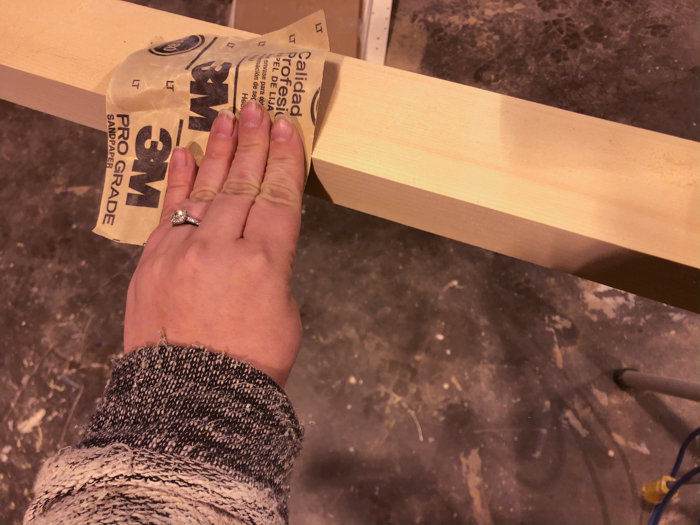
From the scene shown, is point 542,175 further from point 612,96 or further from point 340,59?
point 612,96

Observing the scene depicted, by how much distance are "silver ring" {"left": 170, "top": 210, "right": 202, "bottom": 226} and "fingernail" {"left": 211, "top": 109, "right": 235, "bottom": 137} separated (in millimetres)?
114

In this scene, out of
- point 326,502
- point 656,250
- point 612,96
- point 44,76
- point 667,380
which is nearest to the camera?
point 656,250

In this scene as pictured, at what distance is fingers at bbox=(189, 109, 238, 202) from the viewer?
0.48m

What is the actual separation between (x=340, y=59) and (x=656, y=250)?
440mm

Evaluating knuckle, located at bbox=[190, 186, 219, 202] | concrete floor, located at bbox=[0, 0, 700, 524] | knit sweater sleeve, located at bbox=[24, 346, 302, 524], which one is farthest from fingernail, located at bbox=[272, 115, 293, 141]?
concrete floor, located at bbox=[0, 0, 700, 524]

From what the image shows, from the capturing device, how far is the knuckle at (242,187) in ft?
1.66

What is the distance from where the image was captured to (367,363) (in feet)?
3.34

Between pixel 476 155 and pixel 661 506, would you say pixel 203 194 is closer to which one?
pixel 476 155

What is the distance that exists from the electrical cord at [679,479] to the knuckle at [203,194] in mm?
1090

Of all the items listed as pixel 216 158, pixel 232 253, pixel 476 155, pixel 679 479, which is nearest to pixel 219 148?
pixel 216 158

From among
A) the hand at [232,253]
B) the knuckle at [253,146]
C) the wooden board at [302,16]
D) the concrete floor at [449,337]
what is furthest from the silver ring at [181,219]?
the wooden board at [302,16]

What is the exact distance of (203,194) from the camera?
522 millimetres

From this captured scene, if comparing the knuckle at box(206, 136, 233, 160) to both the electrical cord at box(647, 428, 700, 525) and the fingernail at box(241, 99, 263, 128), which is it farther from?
the electrical cord at box(647, 428, 700, 525)

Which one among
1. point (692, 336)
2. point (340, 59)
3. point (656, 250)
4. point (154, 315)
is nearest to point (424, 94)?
point (340, 59)
